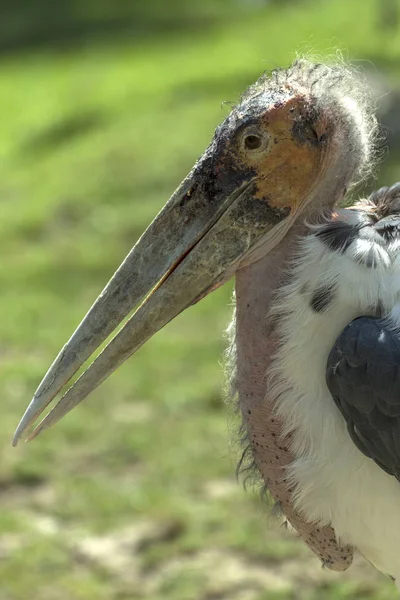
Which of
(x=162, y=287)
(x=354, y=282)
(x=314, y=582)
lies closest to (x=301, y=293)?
(x=354, y=282)

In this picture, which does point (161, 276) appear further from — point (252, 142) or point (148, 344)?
point (148, 344)

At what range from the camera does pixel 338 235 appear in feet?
8.71

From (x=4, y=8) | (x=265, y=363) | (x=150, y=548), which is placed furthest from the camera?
(x=4, y=8)

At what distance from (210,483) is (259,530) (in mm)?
531

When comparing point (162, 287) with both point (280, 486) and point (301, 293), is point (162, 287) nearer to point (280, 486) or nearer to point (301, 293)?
point (301, 293)

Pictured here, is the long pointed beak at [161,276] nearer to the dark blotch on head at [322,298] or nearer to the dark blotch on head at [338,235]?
the dark blotch on head at [338,235]

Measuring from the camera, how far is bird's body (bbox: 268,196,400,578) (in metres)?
2.57

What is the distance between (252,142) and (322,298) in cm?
43

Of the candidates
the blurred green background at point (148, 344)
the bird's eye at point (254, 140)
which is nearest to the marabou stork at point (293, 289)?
the bird's eye at point (254, 140)

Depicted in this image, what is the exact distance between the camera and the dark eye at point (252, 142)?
271cm

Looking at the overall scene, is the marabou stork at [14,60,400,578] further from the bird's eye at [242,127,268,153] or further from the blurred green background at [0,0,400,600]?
the blurred green background at [0,0,400,600]

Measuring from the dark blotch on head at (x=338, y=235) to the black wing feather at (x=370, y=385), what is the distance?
0.20 meters

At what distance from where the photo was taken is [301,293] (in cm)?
264

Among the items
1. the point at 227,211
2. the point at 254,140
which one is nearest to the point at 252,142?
the point at 254,140
